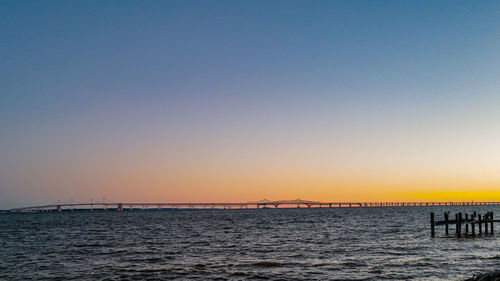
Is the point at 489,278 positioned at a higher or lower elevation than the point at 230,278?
higher

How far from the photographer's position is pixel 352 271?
26562 millimetres

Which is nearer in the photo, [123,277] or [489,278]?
[489,278]

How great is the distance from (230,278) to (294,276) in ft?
12.6

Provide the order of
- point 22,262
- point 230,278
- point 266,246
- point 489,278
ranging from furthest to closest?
point 266,246 < point 22,262 < point 230,278 < point 489,278

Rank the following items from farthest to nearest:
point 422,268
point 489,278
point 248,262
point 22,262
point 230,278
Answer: point 22,262 → point 248,262 → point 422,268 → point 230,278 → point 489,278

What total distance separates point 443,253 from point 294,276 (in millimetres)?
15446

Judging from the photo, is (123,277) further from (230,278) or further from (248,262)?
(248,262)

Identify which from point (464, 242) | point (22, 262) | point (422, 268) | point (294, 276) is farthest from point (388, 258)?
point (22, 262)

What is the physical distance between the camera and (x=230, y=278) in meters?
25.2

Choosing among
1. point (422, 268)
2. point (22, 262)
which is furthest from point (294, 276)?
point (22, 262)

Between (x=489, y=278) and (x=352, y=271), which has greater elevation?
(x=489, y=278)

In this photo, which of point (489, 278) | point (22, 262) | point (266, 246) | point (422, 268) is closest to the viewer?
point (489, 278)

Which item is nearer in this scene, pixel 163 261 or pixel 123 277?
pixel 123 277

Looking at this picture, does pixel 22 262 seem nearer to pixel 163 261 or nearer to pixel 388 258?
pixel 163 261
